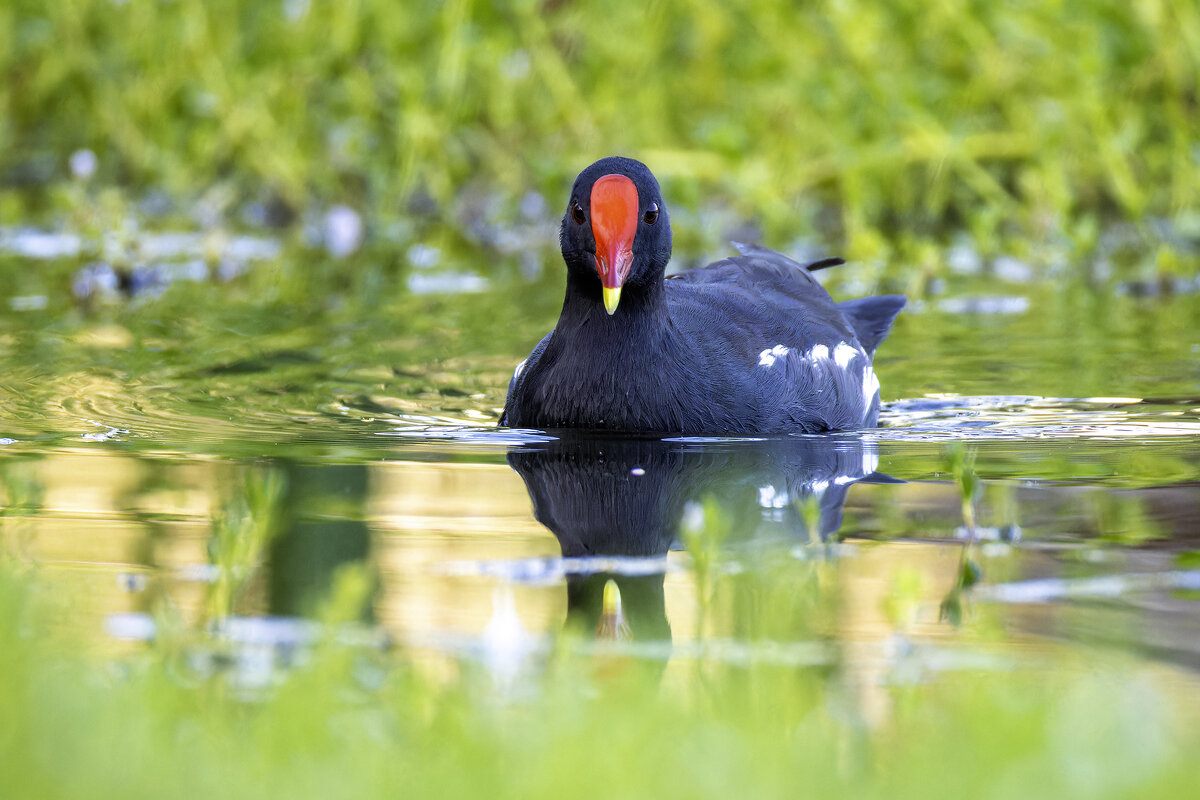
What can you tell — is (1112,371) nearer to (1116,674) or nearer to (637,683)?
(1116,674)

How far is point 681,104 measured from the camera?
9648 millimetres

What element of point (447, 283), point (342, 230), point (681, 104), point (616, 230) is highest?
point (681, 104)

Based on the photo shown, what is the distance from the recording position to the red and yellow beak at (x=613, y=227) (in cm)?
406

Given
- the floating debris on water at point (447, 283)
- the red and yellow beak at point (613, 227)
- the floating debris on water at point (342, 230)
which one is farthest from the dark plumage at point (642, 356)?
the floating debris on water at point (342, 230)

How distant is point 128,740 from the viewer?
171cm

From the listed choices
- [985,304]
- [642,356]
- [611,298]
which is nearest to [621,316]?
[642,356]

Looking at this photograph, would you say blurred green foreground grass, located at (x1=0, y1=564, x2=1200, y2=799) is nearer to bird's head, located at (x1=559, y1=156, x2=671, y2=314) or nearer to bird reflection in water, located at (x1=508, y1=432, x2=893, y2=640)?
bird reflection in water, located at (x1=508, y1=432, x2=893, y2=640)

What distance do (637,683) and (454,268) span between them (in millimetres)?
5941

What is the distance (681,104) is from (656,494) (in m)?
6.43

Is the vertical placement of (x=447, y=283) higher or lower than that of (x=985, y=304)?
higher

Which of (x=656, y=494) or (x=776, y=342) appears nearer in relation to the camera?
(x=656, y=494)

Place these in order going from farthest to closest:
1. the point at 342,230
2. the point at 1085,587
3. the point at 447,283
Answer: the point at 342,230 → the point at 447,283 → the point at 1085,587

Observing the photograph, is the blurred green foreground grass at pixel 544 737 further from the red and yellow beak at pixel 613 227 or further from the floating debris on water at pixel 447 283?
Answer: the floating debris on water at pixel 447 283

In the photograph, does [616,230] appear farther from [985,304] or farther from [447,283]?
[447,283]
